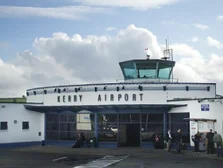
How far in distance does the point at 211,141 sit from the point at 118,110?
29.8 ft

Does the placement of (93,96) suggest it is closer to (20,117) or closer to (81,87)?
(81,87)

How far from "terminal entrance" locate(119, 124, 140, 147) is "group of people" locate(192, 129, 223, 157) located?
667 centimetres

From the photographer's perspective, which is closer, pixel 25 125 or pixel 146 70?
pixel 25 125

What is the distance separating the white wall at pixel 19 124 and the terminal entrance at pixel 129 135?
7756 millimetres

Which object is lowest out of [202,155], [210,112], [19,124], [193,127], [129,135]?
[202,155]

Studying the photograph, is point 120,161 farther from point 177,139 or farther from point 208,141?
point 208,141

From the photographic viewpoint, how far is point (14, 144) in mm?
36531

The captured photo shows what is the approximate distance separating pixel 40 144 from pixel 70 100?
5173 mm

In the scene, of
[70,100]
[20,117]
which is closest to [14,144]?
[20,117]

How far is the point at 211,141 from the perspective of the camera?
28875 millimetres

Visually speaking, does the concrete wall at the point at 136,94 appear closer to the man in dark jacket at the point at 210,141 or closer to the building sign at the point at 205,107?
the building sign at the point at 205,107

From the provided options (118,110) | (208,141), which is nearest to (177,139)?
(208,141)

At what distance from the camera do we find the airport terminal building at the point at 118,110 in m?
34.3

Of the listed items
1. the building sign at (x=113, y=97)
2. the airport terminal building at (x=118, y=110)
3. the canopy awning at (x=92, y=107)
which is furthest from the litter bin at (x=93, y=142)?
the building sign at (x=113, y=97)
